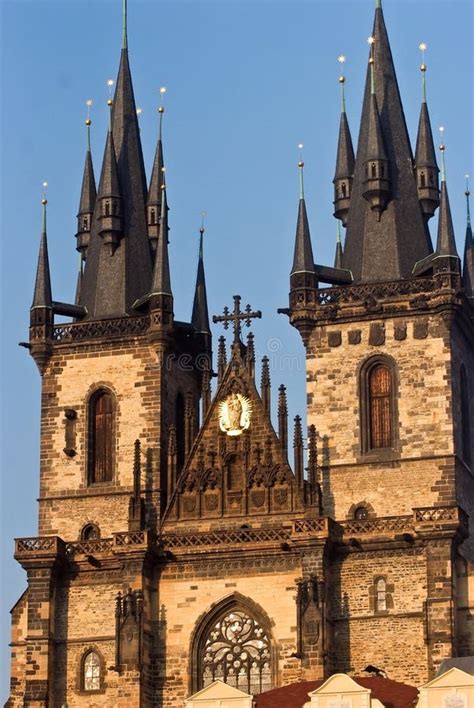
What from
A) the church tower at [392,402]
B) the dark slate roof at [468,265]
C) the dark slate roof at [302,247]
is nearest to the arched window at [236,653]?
the church tower at [392,402]

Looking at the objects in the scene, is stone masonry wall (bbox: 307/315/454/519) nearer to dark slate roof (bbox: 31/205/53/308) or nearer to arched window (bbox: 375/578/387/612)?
arched window (bbox: 375/578/387/612)

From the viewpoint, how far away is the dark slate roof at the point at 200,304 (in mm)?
69938

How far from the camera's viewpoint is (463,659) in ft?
192

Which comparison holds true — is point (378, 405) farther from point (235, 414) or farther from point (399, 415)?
point (235, 414)

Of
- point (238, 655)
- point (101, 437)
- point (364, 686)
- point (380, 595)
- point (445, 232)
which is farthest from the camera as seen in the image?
point (101, 437)

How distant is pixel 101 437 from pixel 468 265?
1142 centimetres

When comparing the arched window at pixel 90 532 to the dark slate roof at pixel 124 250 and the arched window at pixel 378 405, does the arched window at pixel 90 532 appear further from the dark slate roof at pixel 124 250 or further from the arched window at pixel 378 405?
the arched window at pixel 378 405

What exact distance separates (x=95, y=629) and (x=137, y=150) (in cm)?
1471

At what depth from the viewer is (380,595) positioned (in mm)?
62156

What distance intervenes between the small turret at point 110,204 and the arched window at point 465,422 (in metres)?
10.6

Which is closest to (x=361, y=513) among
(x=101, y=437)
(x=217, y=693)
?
(x=101, y=437)

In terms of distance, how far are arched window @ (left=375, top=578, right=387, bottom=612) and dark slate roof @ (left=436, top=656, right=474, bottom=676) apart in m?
3.17

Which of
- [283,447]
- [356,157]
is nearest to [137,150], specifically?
[356,157]

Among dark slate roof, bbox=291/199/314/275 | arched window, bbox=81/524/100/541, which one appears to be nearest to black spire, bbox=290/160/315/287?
dark slate roof, bbox=291/199/314/275
